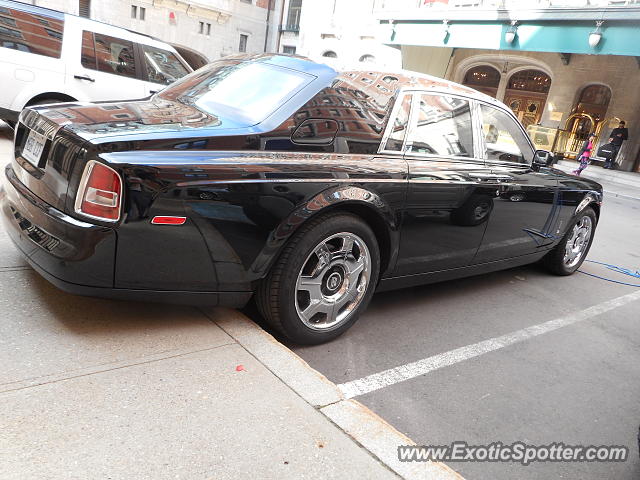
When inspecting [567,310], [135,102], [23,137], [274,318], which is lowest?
[567,310]

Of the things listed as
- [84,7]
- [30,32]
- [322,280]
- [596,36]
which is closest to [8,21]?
[30,32]

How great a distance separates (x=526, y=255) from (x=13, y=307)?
402 cm

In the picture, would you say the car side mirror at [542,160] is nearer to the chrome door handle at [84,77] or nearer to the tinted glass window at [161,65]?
the tinted glass window at [161,65]

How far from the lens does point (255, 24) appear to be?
37.9m

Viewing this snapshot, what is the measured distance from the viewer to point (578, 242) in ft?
18.4

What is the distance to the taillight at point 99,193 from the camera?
7.73ft

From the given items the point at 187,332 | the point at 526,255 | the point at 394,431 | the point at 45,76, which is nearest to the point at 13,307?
the point at 187,332

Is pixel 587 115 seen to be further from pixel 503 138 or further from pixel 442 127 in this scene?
pixel 442 127

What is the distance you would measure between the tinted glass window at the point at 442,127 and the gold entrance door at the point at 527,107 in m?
21.1

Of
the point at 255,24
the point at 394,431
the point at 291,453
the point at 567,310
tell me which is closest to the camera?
the point at 291,453

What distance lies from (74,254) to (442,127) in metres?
2.54

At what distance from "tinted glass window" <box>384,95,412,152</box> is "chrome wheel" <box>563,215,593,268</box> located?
2.86 meters

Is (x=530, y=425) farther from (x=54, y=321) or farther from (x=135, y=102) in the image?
(x=135, y=102)

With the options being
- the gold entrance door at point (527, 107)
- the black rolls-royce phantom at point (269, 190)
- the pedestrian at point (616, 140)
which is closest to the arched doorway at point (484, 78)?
the gold entrance door at point (527, 107)
